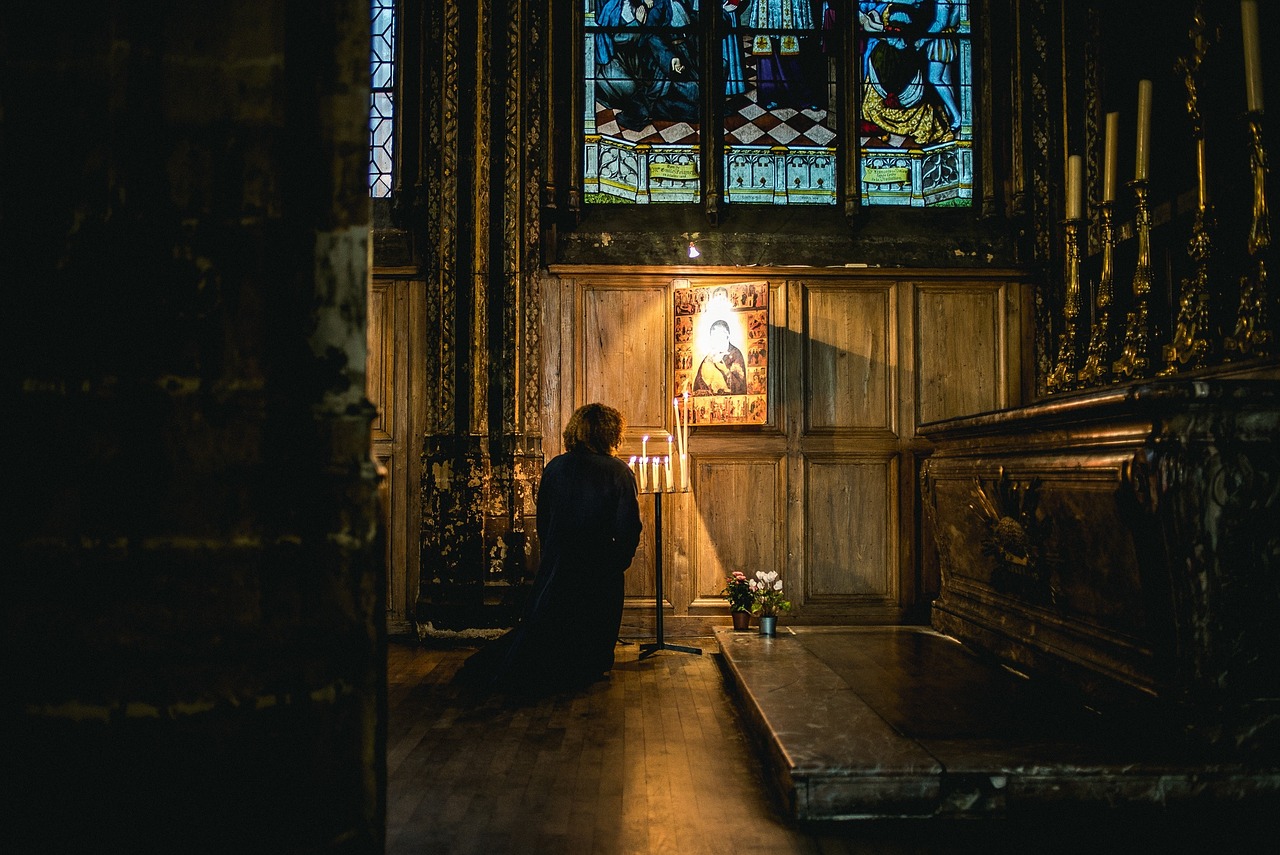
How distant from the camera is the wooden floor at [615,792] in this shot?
2281 mm

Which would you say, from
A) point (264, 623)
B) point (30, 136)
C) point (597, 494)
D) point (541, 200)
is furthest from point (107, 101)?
point (541, 200)

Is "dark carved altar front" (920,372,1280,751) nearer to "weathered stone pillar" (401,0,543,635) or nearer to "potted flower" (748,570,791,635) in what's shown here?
"potted flower" (748,570,791,635)

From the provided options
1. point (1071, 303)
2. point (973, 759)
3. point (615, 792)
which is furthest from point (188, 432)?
point (1071, 303)

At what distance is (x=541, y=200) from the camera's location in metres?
5.85

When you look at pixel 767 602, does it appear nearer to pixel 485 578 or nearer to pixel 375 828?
pixel 485 578

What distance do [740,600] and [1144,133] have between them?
311 centimetres

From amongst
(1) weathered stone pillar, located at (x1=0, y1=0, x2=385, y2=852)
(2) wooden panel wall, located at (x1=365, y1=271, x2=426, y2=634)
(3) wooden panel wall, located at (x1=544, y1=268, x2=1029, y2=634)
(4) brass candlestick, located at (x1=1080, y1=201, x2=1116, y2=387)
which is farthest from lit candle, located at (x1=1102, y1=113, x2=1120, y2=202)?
(2) wooden panel wall, located at (x1=365, y1=271, x2=426, y2=634)

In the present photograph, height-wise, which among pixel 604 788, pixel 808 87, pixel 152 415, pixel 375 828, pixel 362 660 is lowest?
pixel 604 788

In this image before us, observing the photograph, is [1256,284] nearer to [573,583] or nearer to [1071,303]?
[1071,303]

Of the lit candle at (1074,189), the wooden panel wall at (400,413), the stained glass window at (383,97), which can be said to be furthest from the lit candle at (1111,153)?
the stained glass window at (383,97)

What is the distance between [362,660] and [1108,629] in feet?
8.84

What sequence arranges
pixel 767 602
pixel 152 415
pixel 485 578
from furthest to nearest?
1. pixel 485 578
2. pixel 767 602
3. pixel 152 415

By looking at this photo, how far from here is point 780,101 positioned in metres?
6.16

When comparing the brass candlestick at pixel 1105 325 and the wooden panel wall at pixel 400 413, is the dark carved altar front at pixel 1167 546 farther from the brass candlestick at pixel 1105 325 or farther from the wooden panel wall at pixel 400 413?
the wooden panel wall at pixel 400 413
